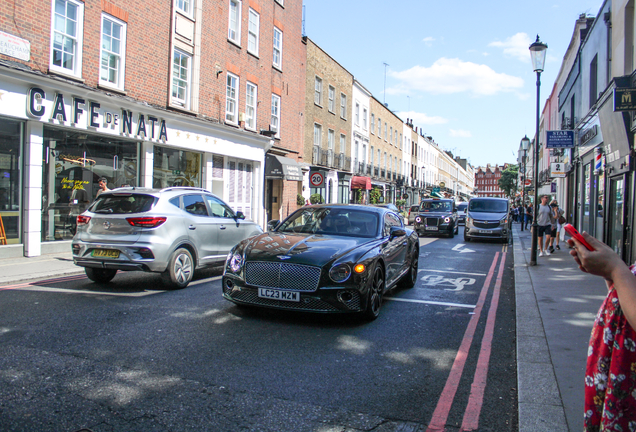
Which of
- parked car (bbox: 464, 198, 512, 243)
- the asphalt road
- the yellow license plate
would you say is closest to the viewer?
the asphalt road

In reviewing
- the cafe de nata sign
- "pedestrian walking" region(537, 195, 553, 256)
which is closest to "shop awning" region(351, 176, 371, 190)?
"pedestrian walking" region(537, 195, 553, 256)

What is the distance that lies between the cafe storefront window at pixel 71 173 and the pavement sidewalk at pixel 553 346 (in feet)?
35.4

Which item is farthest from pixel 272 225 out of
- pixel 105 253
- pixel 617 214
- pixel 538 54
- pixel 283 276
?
pixel 617 214

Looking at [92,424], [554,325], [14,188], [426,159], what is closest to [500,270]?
[554,325]

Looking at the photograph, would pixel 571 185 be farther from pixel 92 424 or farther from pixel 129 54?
pixel 92 424

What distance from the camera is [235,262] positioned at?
6.01 m

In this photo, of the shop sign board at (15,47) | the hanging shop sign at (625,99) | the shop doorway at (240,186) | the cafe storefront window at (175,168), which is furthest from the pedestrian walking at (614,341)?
the shop doorway at (240,186)

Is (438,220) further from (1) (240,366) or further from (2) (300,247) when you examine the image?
(1) (240,366)

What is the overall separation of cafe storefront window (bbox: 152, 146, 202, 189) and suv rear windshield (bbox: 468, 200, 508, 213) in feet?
39.7

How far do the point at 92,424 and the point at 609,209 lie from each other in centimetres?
1374

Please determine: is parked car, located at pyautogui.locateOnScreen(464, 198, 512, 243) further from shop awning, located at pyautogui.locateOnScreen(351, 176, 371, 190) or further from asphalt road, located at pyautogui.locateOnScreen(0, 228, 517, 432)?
shop awning, located at pyautogui.locateOnScreen(351, 176, 371, 190)

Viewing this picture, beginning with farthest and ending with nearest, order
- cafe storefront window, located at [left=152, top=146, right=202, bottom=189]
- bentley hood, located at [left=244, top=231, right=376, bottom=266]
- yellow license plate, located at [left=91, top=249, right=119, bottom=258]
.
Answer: cafe storefront window, located at [left=152, top=146, right=202, bottom=189]
yellow license plate, located at [left=91, top=249, right=119, bottom=258]
bentley hood, located at [left=244, top=231, right=376, bottom=266]

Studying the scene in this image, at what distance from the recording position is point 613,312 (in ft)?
5.79

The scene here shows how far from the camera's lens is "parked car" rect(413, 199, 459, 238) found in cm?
2231
